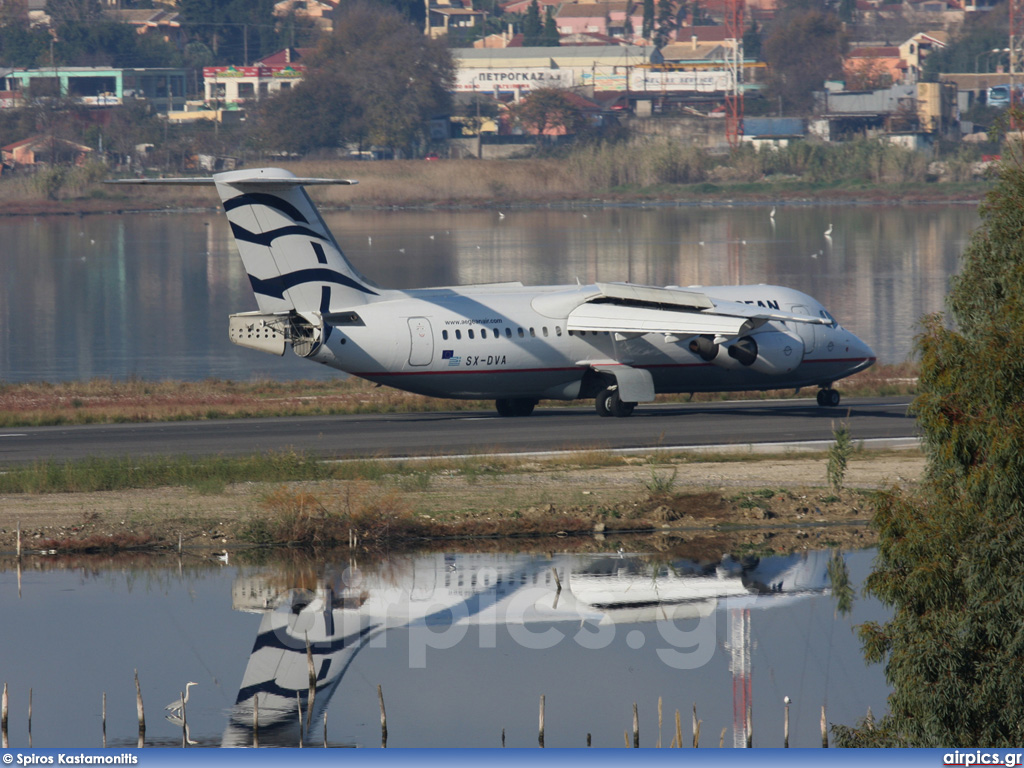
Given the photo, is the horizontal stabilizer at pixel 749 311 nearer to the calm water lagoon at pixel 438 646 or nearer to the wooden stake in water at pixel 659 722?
the calm water lagoon at pixel 438 646

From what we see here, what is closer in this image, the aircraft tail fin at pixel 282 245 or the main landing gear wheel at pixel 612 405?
the aircraft tail fin at pixel 282 245

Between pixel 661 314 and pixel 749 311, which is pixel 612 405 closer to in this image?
pixel 661 314

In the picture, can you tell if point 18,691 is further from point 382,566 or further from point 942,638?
point 942,638

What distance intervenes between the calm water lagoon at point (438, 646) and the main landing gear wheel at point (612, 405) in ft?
57.9

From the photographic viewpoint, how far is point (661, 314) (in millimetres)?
47406

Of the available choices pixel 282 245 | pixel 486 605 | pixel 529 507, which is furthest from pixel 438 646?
pixel 282 245

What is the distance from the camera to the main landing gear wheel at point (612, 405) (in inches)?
1882

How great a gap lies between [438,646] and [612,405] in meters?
24.4

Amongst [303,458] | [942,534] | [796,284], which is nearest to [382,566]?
[303,458]

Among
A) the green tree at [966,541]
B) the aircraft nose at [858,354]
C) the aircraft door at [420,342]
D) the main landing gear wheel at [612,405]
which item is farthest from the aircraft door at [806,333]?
the green tree at [966,541]

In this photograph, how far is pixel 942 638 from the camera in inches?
610

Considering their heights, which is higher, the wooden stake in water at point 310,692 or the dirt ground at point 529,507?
the wooden stake in water at point 310,692

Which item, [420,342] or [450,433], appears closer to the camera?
[420,342]

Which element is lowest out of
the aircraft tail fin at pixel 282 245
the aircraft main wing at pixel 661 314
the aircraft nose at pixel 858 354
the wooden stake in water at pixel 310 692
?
the wooden stake in water at pixel 310 692
